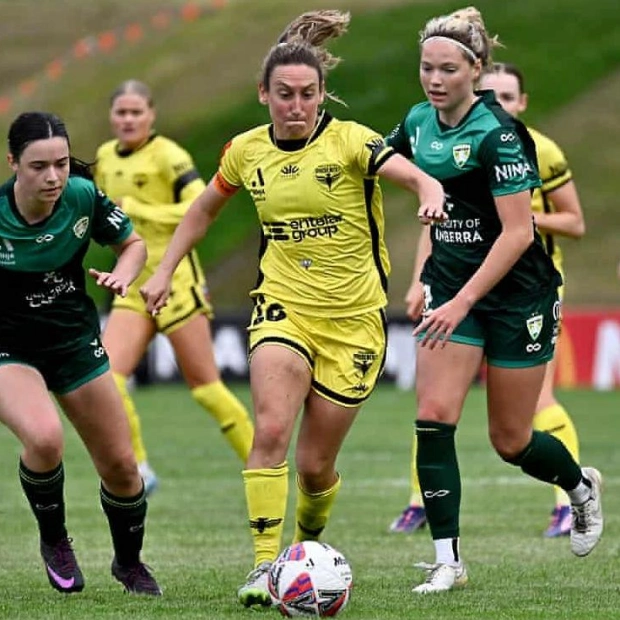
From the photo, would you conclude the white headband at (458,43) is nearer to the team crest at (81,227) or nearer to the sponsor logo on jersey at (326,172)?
the sponsor logo on jersey at (326,172)

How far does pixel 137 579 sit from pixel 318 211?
170 cm

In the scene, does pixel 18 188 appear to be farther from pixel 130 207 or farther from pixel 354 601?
pixel 130 207

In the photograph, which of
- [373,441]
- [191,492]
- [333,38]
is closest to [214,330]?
[373,441]

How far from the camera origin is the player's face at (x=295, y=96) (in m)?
6.94

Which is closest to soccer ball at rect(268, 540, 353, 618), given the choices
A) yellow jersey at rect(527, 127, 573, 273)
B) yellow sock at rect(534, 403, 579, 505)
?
yellow sock at rect(534, 403, 579, 505)

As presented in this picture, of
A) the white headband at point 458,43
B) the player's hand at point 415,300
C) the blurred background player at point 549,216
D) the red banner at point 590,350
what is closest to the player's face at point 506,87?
the blurred background player at point 549,216

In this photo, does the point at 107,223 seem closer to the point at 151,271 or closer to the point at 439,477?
the point at 439,477

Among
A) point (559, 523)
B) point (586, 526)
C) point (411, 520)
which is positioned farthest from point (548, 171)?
point (586, 526)

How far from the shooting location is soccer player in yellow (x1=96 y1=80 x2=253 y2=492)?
10.6 meters

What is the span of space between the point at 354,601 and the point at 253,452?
708mm

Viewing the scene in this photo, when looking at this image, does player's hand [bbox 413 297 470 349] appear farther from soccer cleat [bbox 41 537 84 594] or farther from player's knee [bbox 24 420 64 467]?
soccer cleat [bbox 41 537 84 594]

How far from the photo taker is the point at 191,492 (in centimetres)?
1151

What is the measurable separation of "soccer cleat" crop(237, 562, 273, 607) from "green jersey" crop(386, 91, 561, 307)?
4.89 feet

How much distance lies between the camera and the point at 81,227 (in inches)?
273
